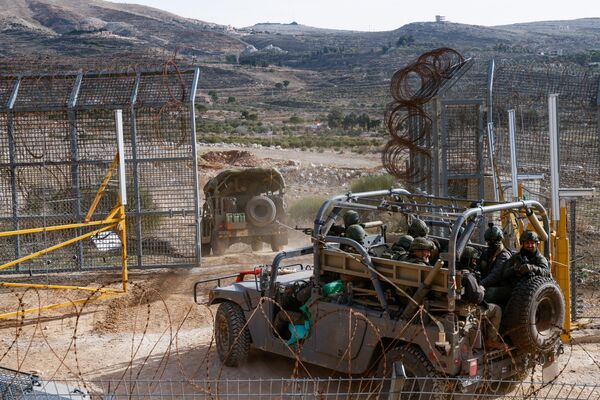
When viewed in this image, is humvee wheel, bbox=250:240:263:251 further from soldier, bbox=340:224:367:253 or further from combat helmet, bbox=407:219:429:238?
combat helmet, bbox=407:219:429:238

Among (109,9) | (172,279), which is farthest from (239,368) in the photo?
(109,9)

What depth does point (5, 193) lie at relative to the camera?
14758mm

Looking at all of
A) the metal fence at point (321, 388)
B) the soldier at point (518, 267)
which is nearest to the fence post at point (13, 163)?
the metal fence at point (321, 388)

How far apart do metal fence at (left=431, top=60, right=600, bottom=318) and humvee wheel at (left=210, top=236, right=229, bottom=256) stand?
4.31 m

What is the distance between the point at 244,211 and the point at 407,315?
9.28 metres

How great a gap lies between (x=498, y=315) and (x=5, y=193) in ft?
32.5

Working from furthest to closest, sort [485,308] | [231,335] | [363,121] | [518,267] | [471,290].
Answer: [363,121] → [231,335] → [518,267] → [485,308] → [471,290]

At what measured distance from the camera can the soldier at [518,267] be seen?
7848mm

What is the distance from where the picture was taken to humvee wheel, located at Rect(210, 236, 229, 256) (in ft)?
54.0

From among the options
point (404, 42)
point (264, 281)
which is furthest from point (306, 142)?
point (404, 42)

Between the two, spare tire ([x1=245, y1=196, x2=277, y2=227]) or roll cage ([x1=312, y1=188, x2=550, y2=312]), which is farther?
spare tire ([x1=245, y1=196, x2=277, y2=227])

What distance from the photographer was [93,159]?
48.0 feet

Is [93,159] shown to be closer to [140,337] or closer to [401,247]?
[140,337]

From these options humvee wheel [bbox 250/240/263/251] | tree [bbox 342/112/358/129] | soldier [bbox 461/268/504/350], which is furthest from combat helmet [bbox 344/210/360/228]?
tree [bbox 342/112/358/129]
